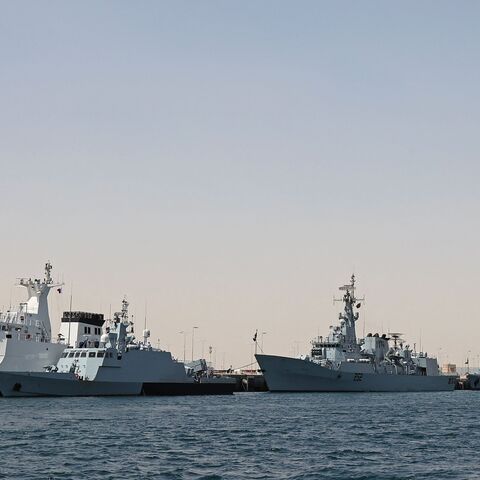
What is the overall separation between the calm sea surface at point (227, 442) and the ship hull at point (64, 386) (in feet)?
11.6

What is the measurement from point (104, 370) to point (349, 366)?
39.6 m

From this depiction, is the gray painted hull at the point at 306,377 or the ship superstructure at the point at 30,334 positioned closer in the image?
the ship superstructure at the point at 30,334

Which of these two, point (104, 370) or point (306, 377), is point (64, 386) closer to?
point (104, 370)

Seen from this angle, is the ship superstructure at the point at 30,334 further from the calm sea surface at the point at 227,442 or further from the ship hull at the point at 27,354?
the calm sea surface at the point at 227,442

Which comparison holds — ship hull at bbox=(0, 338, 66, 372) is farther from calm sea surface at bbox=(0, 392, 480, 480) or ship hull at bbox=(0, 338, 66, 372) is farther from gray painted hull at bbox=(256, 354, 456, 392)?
gray painted hull at bbox=(256, 354, 456, 392)

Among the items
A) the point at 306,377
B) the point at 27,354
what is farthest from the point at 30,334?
the point at 306,377

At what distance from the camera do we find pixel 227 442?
43000mm

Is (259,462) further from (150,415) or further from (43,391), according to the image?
(43,391)

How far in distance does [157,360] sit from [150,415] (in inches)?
1058

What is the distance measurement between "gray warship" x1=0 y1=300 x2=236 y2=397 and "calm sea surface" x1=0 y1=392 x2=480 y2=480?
17.1 ft

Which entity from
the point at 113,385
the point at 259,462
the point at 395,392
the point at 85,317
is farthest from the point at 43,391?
the point at 395,392

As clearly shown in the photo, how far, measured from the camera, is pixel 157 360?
3376 inches

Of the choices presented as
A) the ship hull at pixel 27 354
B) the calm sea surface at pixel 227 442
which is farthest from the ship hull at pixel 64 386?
the ship hull at pixel 27 354

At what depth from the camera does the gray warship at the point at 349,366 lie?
10356 cm
